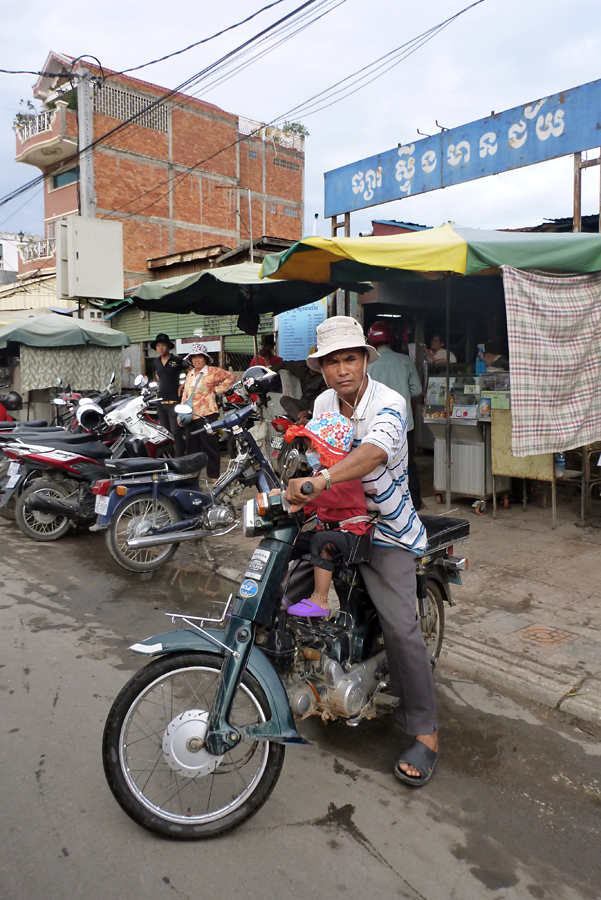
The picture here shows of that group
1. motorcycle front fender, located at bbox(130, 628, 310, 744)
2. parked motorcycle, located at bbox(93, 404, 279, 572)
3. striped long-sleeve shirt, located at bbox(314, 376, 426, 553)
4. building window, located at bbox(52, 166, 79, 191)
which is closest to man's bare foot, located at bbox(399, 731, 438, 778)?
motorcycle front fender, located at bbox(130, 628, 310, 744)

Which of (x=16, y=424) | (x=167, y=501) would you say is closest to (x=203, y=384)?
(x=16, y=424)

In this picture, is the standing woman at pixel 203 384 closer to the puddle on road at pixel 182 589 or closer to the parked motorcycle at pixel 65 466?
the parked motorcycle at pixel 65 466

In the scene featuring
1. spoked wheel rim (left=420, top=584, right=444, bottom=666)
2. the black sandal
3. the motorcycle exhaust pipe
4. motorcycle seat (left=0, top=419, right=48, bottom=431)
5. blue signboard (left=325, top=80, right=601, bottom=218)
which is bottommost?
the black sandal

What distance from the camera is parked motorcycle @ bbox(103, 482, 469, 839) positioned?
2.28 metres

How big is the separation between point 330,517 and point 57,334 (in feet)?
39.4

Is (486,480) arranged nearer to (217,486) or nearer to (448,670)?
(217,486)

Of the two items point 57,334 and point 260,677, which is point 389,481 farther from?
point 57,334

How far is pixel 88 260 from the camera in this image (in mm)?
12477

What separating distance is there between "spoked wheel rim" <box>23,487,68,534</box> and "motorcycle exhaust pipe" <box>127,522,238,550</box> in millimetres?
1613

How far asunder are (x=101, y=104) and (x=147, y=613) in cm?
2678

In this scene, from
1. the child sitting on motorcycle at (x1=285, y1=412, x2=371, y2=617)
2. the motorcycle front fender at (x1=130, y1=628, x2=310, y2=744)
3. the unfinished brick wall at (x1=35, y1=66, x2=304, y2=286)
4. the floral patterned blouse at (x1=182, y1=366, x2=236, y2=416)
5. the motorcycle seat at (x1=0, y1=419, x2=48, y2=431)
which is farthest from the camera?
the unfinished brick wall at (x1=35, y1=66, x2=304, y2=286)

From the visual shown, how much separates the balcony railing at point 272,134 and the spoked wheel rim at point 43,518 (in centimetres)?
2927

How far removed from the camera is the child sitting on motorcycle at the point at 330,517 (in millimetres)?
2379

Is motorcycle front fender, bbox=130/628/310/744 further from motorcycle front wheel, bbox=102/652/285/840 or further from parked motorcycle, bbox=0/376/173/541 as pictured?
parked motorcycle, bbox=0/376/173/541
